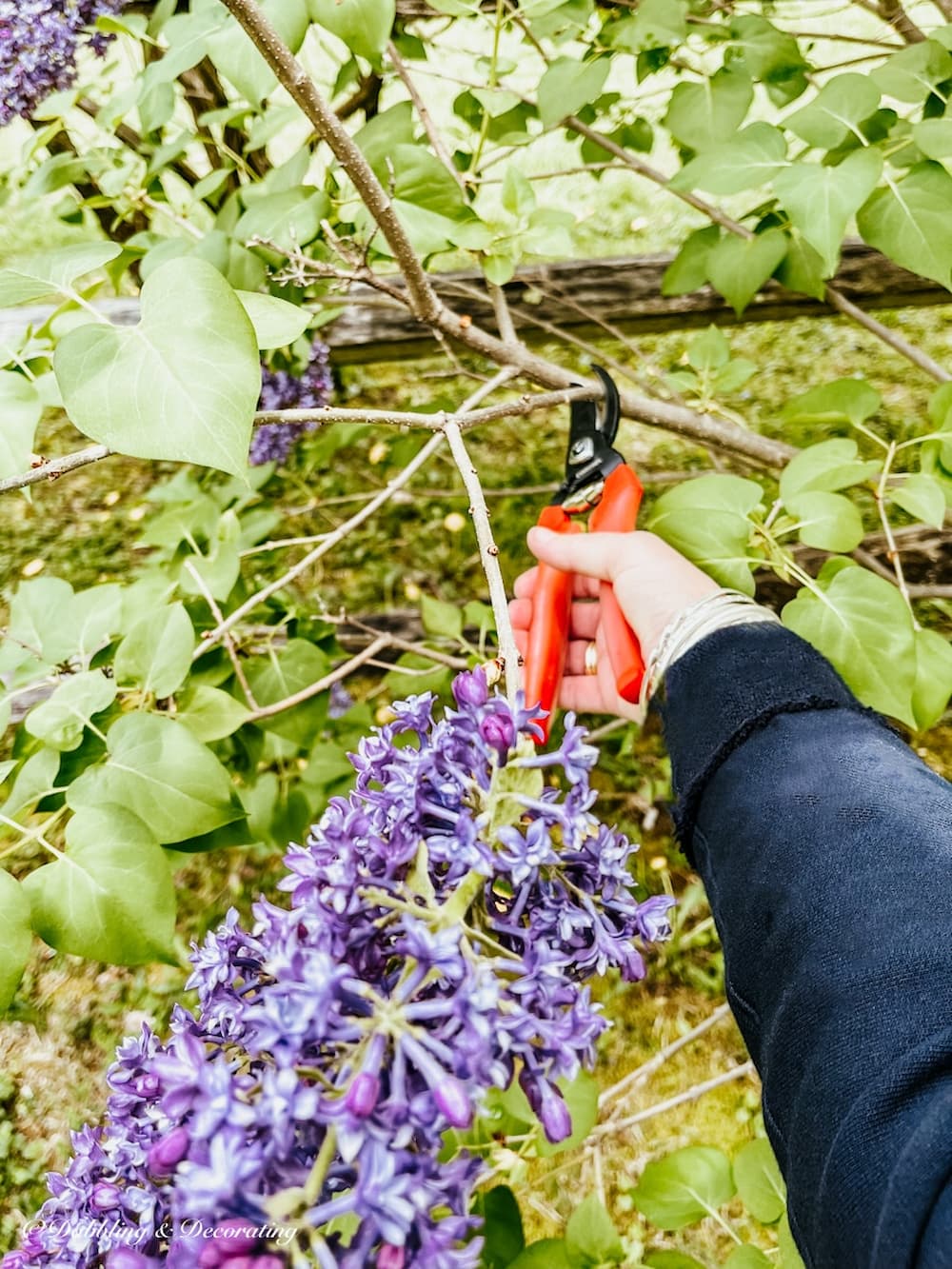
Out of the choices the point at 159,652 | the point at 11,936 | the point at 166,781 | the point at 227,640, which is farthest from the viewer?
the point at 227,640

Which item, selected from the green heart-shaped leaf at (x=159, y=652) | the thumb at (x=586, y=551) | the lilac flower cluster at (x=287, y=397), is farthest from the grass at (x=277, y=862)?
the thumb at (x=586, y=551)

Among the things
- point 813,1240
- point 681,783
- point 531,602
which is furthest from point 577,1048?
point 531,602

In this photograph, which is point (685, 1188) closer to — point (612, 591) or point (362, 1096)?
point (612, 591)

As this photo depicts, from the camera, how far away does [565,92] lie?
44.9 inches

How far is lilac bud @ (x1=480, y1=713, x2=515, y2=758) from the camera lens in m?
0.45

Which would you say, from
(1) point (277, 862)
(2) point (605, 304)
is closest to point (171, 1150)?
(1) point (277, 862)

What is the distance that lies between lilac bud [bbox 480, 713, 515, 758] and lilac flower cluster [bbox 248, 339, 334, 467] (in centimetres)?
127

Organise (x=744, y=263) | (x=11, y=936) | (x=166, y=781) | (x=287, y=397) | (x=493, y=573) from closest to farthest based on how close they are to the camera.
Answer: (x=493, y=573) → (x=11, y=936) → (x=166, y=781) → (x=744, y=263) → (x=287, y=397)

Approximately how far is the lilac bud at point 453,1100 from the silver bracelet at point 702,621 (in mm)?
539

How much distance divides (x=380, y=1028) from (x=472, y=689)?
168 millimetres

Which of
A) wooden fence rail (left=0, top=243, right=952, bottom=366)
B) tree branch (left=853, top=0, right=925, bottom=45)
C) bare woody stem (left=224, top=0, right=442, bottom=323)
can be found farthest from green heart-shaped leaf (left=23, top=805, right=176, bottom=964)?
tree branch (left=853, top=0, right=925, bottom=45)

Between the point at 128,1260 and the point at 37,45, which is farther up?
the point at 37,45

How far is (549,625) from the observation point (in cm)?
96

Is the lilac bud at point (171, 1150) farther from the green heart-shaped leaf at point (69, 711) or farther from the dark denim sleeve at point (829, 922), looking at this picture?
the green heart-shaped leaf at point (69, 711)
